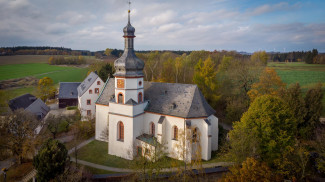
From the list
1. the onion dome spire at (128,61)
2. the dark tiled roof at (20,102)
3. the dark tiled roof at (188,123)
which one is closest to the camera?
the dark tiled roof at (188,123)

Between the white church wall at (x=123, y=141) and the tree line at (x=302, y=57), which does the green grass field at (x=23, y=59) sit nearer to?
the white church wall at (x=123, y=141)

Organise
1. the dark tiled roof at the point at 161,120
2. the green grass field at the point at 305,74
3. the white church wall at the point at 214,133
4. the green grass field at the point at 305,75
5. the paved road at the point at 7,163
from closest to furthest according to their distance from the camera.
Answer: the paved road at the point at 7,163
the dark tiled roof at the point at 161,120
the white church wall at the point at 214,133
the green grass field at the point at 305,75
the green grass field at the point at 305,74

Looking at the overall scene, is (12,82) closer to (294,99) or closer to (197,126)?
(197,126)

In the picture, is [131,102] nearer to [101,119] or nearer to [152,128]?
[152,128]

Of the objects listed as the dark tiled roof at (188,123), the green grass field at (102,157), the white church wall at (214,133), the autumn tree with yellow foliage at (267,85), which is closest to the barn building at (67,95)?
the green grass field at (102,157)

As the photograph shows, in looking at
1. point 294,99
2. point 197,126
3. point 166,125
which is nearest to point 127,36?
point 166,125

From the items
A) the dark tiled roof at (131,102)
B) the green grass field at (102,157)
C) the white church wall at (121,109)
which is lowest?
the green grass field at (102,157)

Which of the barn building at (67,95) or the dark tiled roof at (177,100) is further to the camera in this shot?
the barn building at (67,95)

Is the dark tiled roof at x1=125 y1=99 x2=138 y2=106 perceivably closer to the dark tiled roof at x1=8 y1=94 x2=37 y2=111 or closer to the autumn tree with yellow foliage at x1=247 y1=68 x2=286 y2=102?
the autumn tree with yellow foliage at x1=247 y1=68 x2=286 y2=102
